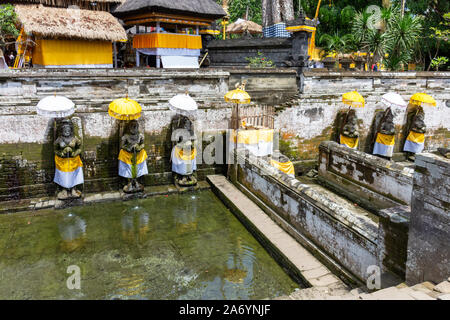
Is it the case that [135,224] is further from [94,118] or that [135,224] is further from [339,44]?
[339,44]

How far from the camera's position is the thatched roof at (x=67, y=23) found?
12.8 m

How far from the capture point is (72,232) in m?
7.71

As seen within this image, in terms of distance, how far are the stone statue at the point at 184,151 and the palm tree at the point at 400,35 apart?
1080 centimetres

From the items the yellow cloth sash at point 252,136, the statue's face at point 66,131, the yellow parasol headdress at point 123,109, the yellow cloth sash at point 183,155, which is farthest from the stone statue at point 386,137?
the statue's face at point 66,131

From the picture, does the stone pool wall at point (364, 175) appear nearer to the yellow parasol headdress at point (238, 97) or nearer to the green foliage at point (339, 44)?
the yellow parasol headdress at point (238, 97)

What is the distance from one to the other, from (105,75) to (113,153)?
2.13 m

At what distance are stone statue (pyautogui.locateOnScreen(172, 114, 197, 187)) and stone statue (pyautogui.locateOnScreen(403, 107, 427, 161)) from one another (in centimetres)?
864

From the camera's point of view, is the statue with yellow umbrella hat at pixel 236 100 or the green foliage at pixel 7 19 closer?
the statue with yellow umbrella hat at pixel 236 100

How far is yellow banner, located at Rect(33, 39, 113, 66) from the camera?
1377 cm

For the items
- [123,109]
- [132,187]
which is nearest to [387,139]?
[132,187]

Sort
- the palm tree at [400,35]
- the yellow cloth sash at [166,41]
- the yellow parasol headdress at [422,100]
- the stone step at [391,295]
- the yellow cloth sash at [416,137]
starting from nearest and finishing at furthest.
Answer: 1. the stone step at [391,295]
2. the yellow parasol headdress at [422,100]
3. the yellow cloth sash at [416,137]
4. the palm tree at [400,35]
5. the yellow cloth sash at [166,41]

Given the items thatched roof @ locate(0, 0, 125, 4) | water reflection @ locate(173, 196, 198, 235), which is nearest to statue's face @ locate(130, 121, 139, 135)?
water reflection @ locate(173, 196, 198, 235)

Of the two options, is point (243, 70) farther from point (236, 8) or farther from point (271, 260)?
point (236, 8)

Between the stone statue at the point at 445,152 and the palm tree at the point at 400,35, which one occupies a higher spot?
the palm tree at the point at 400,35
